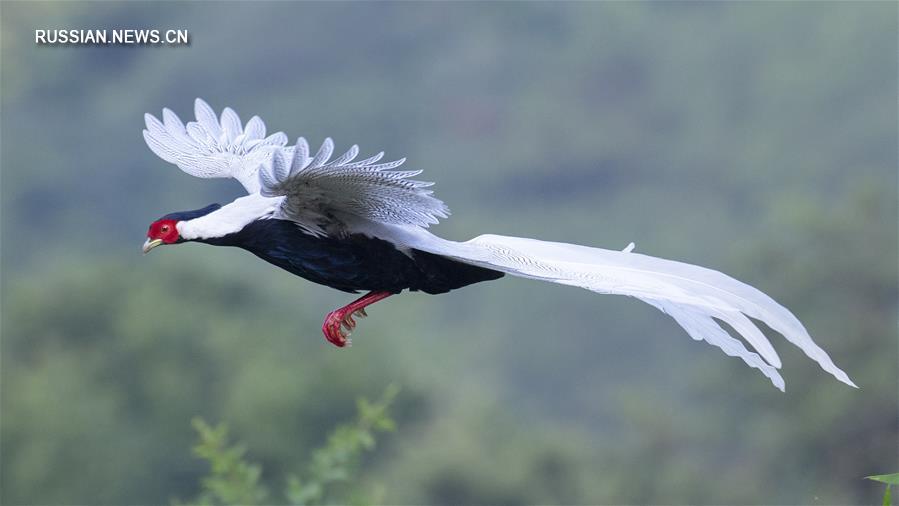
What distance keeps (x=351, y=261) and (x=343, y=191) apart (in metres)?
0.21

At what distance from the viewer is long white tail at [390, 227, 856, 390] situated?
389cm

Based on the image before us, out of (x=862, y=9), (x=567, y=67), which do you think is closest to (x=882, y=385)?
(x=862, y=9)

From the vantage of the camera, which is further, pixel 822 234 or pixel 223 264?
pixel 223 264

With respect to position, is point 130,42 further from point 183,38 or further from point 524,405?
point 524,405

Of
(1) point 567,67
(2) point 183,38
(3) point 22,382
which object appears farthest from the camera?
(1) point 567,67

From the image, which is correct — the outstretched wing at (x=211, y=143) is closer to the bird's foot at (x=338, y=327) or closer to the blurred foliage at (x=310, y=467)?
the bird's foot at (x=338, y=327)

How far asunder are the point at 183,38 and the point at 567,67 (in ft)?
199

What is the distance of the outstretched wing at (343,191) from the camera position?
4.27 metres

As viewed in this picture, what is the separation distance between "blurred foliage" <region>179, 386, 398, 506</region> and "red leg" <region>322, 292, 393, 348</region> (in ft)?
4.76

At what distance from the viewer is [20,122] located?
63.7 meters

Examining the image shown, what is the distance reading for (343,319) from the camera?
14.9ft

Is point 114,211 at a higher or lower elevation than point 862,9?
lower

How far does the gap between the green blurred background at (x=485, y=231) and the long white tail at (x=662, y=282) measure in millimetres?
18357

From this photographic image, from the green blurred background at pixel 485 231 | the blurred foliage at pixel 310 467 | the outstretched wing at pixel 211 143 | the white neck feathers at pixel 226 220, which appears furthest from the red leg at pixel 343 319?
the green blurred background at pixel 485 231
